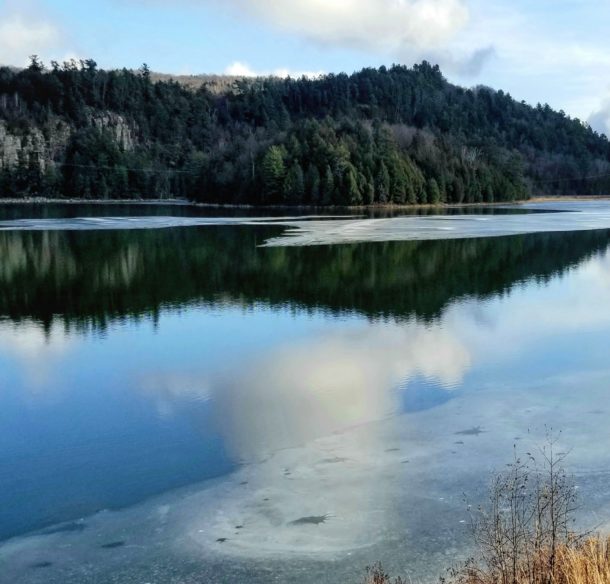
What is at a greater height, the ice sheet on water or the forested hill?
the forested hill

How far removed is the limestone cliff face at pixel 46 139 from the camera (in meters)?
124

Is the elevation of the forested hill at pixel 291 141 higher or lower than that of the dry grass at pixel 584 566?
higher

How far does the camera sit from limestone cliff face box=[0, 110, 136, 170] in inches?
4862

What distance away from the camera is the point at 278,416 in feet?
33.3

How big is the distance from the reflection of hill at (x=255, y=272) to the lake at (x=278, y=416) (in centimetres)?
18

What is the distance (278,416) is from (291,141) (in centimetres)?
8241

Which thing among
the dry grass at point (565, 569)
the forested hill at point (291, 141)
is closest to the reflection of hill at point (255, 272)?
the dry grass at point (565, 569)

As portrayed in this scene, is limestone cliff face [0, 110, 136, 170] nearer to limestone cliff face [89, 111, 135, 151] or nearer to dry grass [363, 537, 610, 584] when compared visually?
limestone cliff face [89, 111, 135, 151]

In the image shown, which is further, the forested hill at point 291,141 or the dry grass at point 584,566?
the forested hill at point 291,141

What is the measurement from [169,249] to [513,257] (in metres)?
15.3

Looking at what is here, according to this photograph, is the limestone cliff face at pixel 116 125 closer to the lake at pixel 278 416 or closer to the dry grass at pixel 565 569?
the lake at pixel 278 416

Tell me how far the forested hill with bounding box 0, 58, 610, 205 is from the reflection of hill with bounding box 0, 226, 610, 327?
157 feet

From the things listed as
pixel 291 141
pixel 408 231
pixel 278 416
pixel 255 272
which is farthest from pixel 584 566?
pixel 291 141

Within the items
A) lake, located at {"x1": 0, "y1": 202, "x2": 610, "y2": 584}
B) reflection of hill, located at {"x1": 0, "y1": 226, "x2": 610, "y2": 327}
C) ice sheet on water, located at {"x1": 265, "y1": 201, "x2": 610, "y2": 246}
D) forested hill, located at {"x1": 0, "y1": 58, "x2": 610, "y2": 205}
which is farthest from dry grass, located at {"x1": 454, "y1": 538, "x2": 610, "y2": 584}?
forested hill, located at {"x1": 0, "y1": 58, "x2": 610, "y2": 205}
